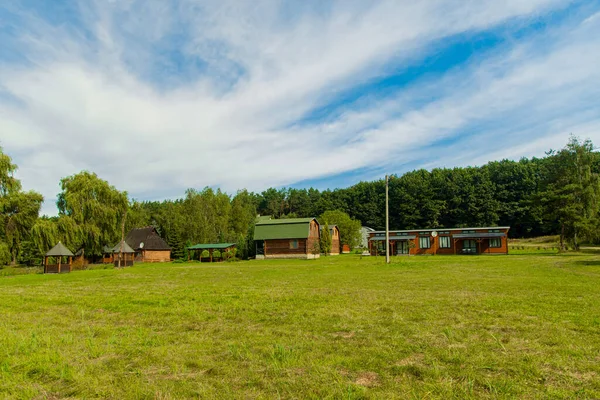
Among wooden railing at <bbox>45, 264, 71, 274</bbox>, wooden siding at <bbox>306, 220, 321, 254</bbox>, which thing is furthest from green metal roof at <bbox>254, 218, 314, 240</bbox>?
wooden railing at <bbox>45, 264, 71, 274</bbox>

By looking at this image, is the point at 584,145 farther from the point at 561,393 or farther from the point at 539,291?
the point at 561,393

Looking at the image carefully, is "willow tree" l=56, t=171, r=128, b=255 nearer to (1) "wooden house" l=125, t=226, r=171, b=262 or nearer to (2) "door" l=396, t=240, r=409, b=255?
(1) "wooden house" l=125, t=226, r=171, b=262

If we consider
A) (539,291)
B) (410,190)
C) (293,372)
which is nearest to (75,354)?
(293,372)

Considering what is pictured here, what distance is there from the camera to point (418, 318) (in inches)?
322

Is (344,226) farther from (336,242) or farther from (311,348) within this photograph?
(311,348)

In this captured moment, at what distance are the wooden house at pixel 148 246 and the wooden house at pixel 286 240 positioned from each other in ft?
53.3

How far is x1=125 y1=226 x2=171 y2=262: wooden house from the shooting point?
59.1 m

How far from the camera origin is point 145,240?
60.1 meters

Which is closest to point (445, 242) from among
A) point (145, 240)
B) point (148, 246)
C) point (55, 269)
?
point (148, 246)

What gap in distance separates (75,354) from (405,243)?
52590 millimetres

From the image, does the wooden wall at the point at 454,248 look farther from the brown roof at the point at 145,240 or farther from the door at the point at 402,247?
the brown roof at the point at 145,240

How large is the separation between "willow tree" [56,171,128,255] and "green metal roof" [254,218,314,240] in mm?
19193

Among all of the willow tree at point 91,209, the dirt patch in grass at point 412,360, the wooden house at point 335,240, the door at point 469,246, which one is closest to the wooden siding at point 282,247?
the wooden house at point 335,240

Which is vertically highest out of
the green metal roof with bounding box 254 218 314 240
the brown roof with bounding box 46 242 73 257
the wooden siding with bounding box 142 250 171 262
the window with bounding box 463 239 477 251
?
the green metal roof with bounding box 254 218 314 240
